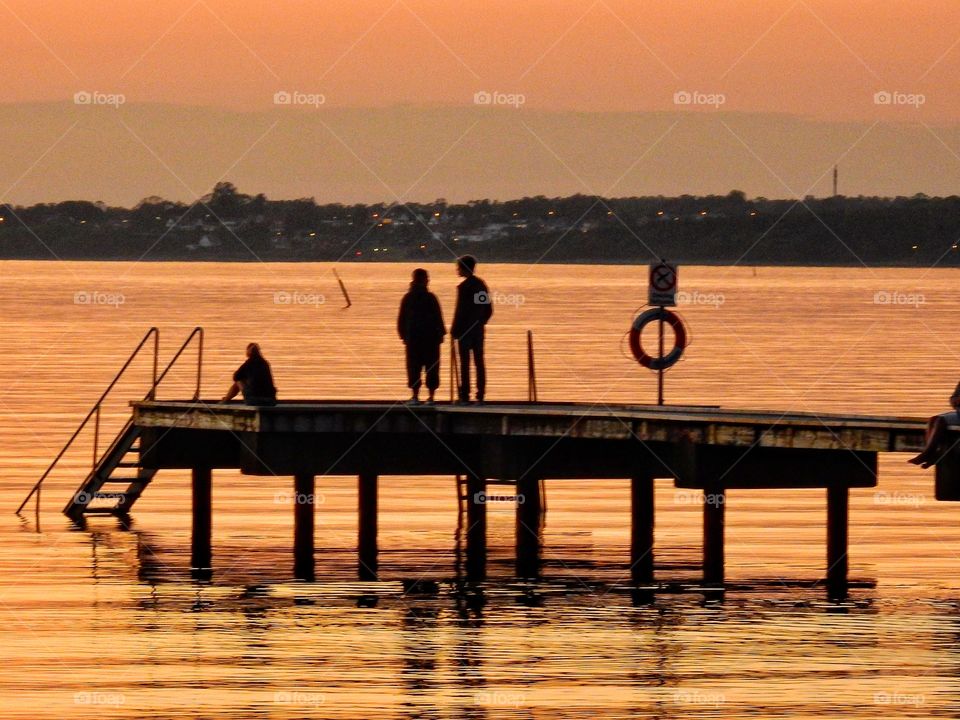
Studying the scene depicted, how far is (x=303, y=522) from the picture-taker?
3058 centimetres

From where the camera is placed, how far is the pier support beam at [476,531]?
1202 inches

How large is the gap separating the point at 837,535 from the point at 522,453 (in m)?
4.47

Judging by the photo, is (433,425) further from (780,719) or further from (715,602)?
(780,719)

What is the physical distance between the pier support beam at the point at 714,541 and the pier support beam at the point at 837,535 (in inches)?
58.2

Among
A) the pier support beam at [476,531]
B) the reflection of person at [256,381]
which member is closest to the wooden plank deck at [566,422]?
the reflection of person at [256,381]

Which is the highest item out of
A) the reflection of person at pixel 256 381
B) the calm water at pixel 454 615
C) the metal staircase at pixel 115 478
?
the reflection of person at pixel 256 381

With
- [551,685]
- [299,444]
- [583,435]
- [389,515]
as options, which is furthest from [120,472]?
[551,685]

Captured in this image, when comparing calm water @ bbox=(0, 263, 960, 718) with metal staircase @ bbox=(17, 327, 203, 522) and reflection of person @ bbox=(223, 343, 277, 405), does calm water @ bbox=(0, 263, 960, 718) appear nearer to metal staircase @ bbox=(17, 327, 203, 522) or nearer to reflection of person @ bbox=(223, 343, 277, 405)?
metal staircase @ bbox=(17, 327, 203, 522)

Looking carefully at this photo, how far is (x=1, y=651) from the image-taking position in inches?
937

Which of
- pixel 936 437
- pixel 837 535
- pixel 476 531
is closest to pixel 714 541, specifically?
pixel 837 535

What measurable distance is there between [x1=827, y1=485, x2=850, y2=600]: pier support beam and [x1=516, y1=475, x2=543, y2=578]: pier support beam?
402 cm

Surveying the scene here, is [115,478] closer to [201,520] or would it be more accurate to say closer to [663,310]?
[201,520]

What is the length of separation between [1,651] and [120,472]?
1693 cm

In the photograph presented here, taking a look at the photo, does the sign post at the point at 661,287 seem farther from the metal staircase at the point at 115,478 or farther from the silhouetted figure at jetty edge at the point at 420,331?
the metal staircase at the point at 115,478
